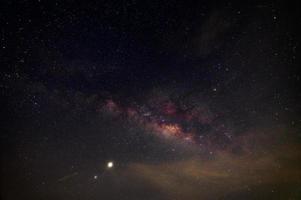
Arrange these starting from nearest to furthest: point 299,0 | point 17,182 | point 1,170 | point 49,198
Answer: point 1,170
point 299,0
point 17,182
point 49,198

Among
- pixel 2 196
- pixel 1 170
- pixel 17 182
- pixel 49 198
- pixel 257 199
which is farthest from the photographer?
pixel 257 199

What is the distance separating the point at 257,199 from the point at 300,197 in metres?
65.5

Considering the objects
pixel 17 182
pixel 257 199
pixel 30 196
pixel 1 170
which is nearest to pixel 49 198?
pixel 30 196

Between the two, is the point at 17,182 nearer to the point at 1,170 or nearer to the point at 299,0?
the point at 1,170

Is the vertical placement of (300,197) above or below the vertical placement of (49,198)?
above

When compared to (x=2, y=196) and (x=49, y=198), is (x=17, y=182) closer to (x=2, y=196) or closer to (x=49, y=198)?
(x=49, y=198)

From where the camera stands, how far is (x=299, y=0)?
8.68 m

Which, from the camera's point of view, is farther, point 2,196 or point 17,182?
point 17,182

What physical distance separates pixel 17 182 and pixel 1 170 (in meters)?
41.2

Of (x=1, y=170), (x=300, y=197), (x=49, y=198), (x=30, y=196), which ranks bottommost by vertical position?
(x=49, y=198)

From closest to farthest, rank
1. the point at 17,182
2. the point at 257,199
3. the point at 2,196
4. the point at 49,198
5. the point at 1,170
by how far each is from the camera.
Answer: the point at 2,196
the point at 1,170
the point at 17,182
the point at 49,198
the point at 257,199

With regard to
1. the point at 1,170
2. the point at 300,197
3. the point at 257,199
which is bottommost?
the point at 257,199

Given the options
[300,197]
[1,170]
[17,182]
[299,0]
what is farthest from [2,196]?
[300,197]

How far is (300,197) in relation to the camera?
42938 millimetres
